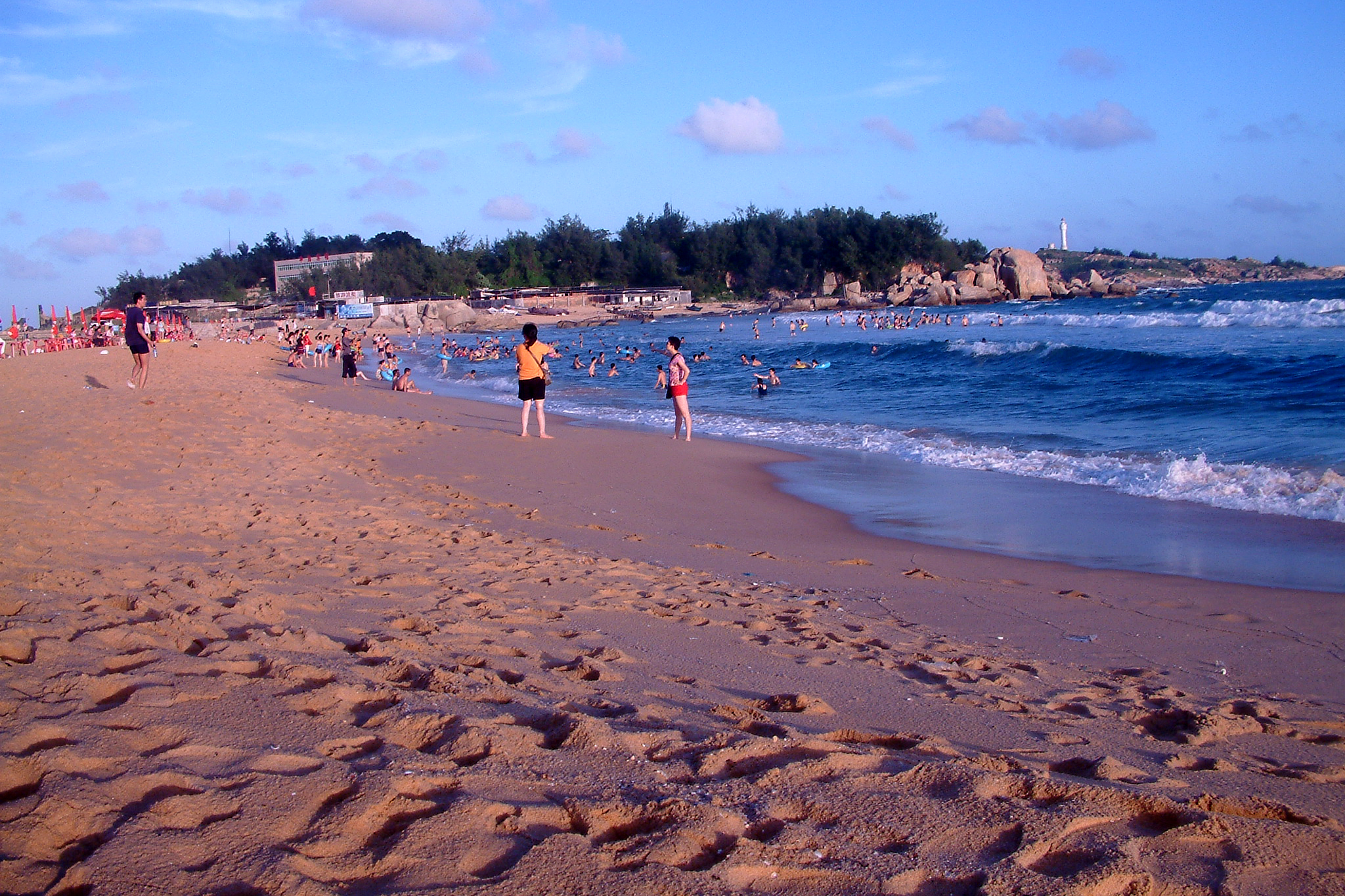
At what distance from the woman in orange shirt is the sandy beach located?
4.92 m

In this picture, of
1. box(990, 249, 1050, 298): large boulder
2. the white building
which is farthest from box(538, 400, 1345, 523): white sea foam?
the white building

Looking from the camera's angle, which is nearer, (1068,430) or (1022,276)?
(1068,430)

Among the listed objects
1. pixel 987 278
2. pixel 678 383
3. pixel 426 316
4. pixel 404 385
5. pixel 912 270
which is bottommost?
pixel 404 385

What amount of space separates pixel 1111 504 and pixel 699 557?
4592 millimetres

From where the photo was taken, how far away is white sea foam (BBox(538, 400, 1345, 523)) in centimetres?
786

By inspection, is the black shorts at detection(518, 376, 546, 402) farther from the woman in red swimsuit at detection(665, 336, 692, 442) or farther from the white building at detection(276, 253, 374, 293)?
Answer: the white building at detection(276, 253, 374, 293)

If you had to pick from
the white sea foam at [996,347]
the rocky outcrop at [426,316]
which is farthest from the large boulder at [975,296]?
the white sea foam at [996,347]

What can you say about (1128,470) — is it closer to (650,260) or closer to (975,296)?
(975,296)

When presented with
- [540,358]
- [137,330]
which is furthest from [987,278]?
[137,330]

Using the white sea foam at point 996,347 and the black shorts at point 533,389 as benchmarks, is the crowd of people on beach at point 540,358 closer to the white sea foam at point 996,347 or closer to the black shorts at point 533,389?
the black shorts at point 533,389

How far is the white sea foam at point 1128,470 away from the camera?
7859 millimetres

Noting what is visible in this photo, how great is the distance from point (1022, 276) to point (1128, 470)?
74.0 meters

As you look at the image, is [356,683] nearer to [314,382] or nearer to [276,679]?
[276,679]

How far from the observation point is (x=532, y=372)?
11773mm
